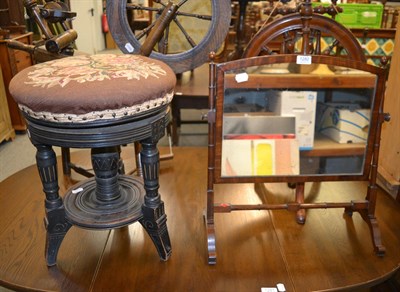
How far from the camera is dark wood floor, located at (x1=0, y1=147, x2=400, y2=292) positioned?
1205 mm

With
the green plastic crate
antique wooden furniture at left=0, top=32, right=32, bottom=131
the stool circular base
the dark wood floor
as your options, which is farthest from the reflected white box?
the green plastic crate

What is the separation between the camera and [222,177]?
130 cm

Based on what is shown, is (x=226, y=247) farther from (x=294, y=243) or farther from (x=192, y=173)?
(x=192, y=173)

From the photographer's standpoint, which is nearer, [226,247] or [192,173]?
[226,247]

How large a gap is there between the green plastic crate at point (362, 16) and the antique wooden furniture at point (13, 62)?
2816 millimetres

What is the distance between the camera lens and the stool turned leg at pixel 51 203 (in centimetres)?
111

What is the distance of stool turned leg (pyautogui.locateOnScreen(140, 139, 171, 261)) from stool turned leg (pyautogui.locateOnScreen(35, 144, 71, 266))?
26 centimetres

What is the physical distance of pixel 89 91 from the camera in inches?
38.2

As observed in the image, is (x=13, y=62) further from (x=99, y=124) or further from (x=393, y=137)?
(x=393, y=137)

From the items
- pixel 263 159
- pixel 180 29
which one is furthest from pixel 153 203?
pixel 180 29

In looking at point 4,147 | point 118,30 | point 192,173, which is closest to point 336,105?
point 192,173

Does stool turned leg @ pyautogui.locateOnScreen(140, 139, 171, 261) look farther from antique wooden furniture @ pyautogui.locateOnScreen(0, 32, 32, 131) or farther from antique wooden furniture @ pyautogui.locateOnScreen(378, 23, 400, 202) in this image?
antique wooden furniture @ pyautogui.locateOnScreen(0, 32, 32, 131)

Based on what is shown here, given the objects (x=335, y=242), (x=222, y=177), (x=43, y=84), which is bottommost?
(x=335, y=242)

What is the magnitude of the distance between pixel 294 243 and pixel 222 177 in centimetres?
37
